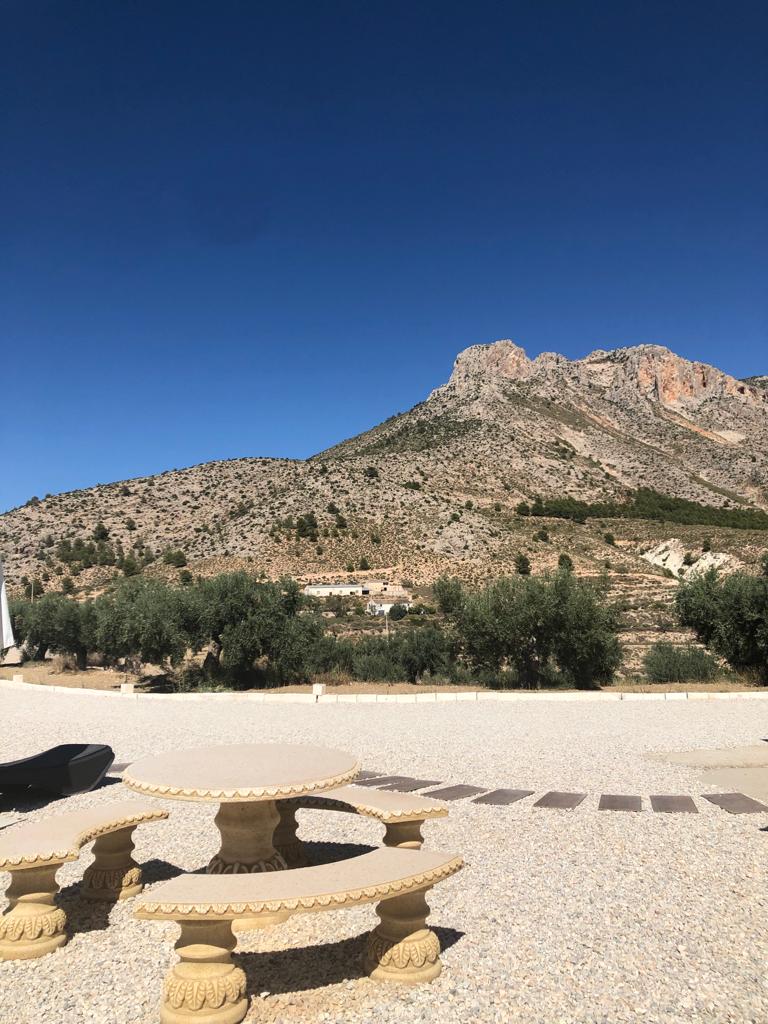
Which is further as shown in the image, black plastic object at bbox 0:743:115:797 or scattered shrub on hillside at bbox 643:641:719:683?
scattered shrub on hillside at bbox 643:641:719:683

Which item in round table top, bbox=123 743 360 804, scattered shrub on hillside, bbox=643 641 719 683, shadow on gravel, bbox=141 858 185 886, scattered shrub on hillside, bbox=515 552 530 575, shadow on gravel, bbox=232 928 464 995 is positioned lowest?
scattered shrub on hillside, bbox=643 641 719 683

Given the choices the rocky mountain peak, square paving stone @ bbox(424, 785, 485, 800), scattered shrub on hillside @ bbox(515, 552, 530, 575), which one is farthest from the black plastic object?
the rocky mountain peak

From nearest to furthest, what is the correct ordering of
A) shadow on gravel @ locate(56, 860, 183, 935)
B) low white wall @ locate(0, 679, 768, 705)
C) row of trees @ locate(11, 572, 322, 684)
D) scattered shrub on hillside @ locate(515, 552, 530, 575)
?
1. shadow on gravel @ locate(56, 860, 183, 935)
2. low white wall @ locate(0, 679, 768, 705)
3. row of trees @ locate(11, 572, 322, 684)
4. scattered shrub on hillside @ locate(515, 552, 530, 575)

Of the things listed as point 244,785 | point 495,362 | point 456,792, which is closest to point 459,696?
point 456,792

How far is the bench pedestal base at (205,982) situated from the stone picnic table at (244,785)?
2.61 ft

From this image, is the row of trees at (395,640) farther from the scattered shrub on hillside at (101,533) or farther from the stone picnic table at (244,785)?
the scattered shrub on hillside at (101,533)

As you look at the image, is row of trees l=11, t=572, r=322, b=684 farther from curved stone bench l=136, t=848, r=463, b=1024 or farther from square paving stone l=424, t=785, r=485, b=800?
curved stone bench l=136, t=848, r=463, b=1024

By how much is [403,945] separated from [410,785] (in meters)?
4.57

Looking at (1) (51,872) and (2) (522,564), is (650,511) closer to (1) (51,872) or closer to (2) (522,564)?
(2) (522,564)

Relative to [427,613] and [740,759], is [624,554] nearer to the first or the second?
[427,613]

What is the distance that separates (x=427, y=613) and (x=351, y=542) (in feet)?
47.8

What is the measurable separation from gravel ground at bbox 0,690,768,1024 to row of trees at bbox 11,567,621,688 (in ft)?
39.2

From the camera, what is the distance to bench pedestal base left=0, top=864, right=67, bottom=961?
12.6 feet

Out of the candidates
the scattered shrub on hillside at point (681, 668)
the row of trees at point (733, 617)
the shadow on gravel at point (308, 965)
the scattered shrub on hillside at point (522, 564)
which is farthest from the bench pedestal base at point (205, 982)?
the scattered shrub on hillside at point (522, 564)
